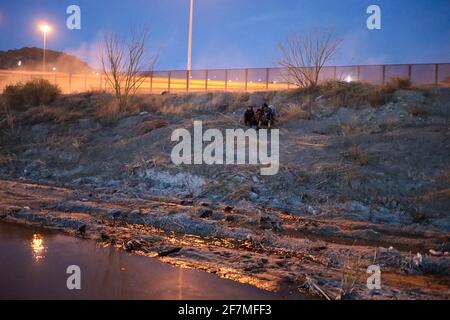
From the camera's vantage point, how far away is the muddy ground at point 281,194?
6801 mm

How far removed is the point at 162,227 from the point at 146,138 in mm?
8285

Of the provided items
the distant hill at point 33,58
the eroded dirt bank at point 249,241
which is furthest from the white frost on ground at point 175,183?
the distant hill at point 33,58

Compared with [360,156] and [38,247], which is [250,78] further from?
[38,247]

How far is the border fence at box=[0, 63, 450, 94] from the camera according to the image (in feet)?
78.2

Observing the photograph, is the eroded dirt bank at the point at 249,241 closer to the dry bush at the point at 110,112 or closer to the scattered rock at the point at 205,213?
the scattered rock at the point at 205,213

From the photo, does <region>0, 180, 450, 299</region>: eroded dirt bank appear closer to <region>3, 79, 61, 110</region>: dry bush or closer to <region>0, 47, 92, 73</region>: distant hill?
<region>3, 79, 61, 110</region>: dry bush

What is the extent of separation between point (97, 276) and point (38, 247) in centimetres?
187

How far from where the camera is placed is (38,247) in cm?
746

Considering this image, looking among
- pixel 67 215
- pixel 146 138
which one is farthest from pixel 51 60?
pixel 67 215

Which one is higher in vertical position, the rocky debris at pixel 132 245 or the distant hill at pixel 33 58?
the distant hill at pixel 33 58

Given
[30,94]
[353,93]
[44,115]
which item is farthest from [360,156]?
[30,94]

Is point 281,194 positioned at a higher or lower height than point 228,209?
higher

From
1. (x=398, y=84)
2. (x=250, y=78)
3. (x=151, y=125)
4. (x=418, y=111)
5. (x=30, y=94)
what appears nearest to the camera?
(x=418, y=111)

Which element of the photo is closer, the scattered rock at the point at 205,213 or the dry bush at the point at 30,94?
the scattered rock at the point at 205,213
